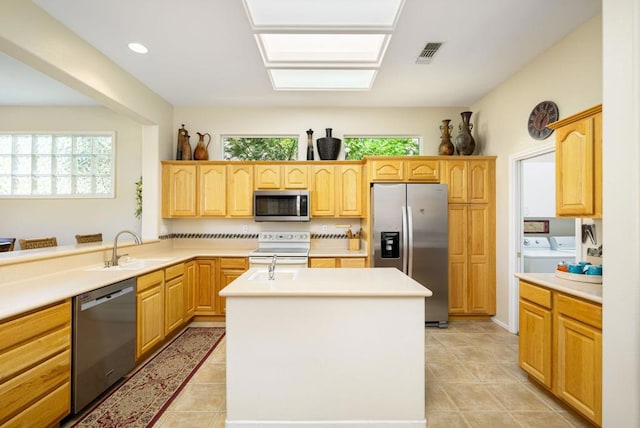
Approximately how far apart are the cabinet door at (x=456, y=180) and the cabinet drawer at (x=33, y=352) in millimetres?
4009

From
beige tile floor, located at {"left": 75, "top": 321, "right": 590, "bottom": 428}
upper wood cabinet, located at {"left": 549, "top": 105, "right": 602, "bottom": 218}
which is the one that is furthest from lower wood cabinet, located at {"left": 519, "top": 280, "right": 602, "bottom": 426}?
upper wood cabinet, located at {"left": 549, "top": 105, "right": 602, "bottom": 218}

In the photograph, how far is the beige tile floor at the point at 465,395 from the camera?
82.4 inches

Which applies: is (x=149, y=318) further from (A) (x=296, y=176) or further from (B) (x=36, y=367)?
(A) (x=296, y=176)

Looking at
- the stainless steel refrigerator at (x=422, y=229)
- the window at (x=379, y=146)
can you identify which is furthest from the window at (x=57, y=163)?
the stainless steel refrigerator at (x=422, y=229)

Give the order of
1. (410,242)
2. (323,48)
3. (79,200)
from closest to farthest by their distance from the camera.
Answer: (323,48)
(410,242)
(79,200)

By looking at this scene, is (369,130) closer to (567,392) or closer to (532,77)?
(532,77)

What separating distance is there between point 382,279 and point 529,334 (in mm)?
1337

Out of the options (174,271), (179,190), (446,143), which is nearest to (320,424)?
(174,271)

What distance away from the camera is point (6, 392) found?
1574mm

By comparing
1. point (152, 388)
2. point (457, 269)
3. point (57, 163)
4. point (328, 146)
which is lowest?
point (152, 388)

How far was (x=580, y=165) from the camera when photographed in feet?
7.21

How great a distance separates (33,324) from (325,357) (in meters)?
1.67

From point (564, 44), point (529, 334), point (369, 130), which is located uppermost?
point (564, 44)

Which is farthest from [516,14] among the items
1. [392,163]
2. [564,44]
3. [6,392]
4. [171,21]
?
[6,392]
